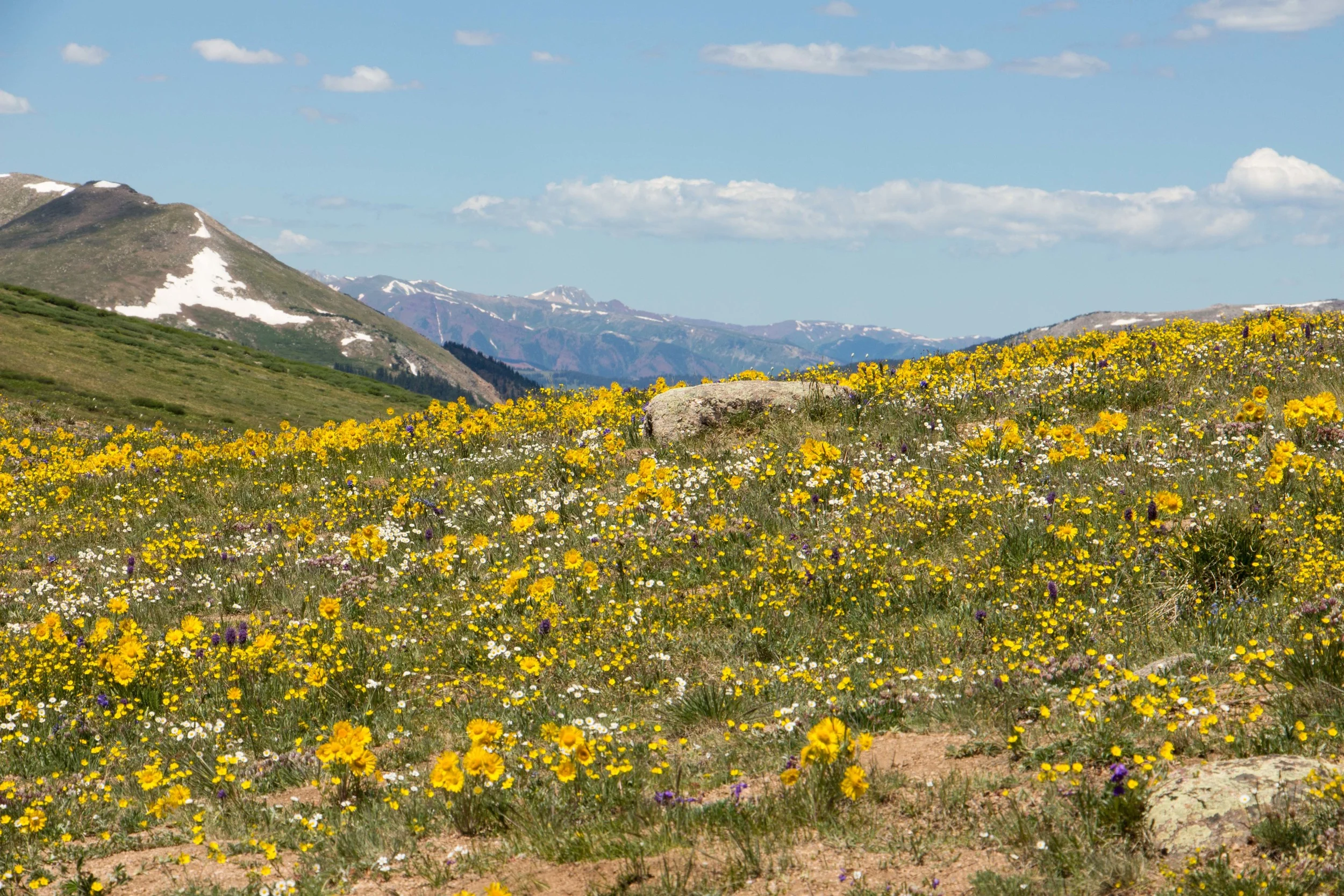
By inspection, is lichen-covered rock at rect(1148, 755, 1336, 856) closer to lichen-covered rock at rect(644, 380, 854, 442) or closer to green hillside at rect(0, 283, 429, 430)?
lichen-covered rock at rect(644, 380, 854, 442)

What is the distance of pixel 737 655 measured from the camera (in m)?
8.13

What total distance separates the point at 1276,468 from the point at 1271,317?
33.5ft

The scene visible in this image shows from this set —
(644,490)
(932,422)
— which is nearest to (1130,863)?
(644,490)

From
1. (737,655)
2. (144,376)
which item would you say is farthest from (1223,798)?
(144,376)

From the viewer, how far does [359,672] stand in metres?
8.51

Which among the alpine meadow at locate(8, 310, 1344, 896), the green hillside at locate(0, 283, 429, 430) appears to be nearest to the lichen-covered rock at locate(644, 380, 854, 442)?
the alpine meadow at locate(8, 310, 1344, 896)

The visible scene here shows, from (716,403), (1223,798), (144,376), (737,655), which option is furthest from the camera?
(144,376)

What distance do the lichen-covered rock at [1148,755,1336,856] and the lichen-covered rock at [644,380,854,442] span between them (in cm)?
1083

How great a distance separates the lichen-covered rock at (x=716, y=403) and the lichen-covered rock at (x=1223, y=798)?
35.5 feet

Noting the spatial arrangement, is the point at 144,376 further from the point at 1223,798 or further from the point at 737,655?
the point at 1223,798

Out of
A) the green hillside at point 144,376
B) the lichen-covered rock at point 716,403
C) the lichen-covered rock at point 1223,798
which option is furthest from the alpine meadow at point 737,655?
the green hillside at point 144,376

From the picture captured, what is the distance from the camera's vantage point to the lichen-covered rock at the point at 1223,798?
4145 millimetres

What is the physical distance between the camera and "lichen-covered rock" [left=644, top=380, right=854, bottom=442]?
49.8ft

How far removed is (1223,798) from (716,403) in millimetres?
11493
